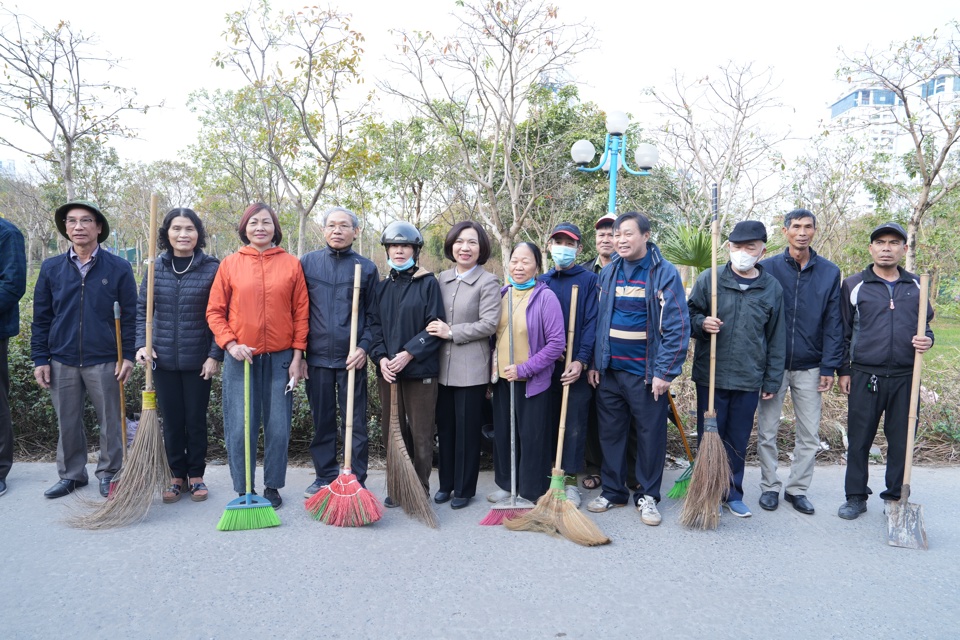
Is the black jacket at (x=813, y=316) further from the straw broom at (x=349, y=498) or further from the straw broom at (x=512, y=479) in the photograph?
the straw broom at (x=349, y=498)

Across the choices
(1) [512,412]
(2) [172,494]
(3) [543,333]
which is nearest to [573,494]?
(1) [512,412]

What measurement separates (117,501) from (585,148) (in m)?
8.21

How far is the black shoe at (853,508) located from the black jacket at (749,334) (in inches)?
34.7

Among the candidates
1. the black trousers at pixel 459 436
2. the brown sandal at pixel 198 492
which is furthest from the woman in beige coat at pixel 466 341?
the brown sandal at pixel 198 492

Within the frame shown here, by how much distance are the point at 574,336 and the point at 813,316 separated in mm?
1577

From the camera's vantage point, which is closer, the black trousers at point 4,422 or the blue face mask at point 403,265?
the blue face mask at point 403,265

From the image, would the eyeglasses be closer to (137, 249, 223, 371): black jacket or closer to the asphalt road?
(137, 249, 223, 371): black jacket

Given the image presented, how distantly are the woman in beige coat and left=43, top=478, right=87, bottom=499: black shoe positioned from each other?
2.62 meters

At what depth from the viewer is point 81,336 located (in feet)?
13.4

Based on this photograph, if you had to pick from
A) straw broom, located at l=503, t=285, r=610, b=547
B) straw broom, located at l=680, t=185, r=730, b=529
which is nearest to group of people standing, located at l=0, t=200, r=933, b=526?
straw broom, located at l=680, t=185, r=730, b=529

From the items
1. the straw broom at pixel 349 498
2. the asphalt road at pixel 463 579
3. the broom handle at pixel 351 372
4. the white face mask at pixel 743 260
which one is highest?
the white face mask at pixel 743 260

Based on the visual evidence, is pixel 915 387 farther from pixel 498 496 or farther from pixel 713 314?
pixel 498 496

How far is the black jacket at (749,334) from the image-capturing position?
393 centimetres

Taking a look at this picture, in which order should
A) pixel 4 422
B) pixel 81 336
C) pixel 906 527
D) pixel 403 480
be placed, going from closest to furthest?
1. pixel 906 527
2. pixel 403 480
3. pixel 81 336
4. pixel 4 422
